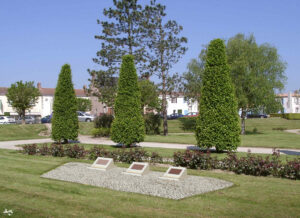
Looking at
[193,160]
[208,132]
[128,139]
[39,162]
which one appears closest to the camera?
[193,160]

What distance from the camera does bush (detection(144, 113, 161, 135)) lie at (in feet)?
104

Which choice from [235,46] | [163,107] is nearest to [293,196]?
[163,107]

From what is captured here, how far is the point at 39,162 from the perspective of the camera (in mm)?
13156

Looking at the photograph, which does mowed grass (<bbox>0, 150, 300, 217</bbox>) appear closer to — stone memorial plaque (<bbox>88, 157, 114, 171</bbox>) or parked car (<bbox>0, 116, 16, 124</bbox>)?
stone memorial plaque (<bbox>88, 157, 114, 171</bbox>)

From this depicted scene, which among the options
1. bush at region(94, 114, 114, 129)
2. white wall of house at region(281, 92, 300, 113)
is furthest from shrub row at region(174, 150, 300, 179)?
white wall of house at region(281, 92, 300, 113)

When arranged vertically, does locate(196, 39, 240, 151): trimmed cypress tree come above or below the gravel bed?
above

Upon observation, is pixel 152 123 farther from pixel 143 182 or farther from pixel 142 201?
pixel 142 201

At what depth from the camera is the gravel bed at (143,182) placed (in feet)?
26.6

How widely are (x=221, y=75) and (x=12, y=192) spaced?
35.1ft

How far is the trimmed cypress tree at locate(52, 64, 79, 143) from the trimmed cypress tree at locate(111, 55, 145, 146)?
11.8ft

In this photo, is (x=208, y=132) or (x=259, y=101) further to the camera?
(x=259, y=101)

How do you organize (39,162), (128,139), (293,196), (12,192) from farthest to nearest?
(128,139)
(39,162)
(12,192)
(293,196)

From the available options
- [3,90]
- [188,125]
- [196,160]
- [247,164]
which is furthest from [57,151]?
[3,90]

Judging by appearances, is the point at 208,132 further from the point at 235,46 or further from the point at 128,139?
the point at 235,46
